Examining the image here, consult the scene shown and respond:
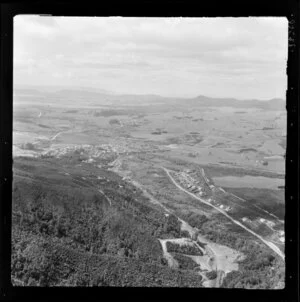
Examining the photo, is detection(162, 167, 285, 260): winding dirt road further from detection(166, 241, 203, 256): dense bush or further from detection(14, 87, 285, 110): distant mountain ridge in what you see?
detection(14, 87, 285, 110): distant mountain ridge

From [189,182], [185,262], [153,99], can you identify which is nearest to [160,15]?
[153,99]

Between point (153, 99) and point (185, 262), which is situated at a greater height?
point (153, 99)

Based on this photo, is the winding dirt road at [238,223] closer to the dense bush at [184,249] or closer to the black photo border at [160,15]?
the black photo border at [160,15]

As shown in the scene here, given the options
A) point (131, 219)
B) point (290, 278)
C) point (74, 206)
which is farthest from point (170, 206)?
point (290, 278)

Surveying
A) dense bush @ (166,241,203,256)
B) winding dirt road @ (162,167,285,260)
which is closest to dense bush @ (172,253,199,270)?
dense bush @ (166,241,203,256)

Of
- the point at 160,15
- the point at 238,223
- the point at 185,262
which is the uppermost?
the point at 160,15

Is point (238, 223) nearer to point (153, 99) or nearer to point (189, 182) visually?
point (189, 182)

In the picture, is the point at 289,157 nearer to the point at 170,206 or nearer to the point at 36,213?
the point at 170,206

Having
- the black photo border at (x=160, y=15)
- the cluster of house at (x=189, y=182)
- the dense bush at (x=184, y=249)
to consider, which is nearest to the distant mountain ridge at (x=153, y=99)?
the black photo border at (x=160, y=15)

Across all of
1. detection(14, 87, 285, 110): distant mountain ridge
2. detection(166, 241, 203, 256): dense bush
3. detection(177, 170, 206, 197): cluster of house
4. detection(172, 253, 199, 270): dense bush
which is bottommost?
detection(172, 253, 199, 270): dense bush
